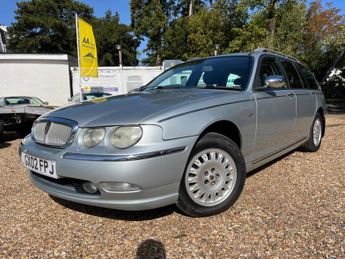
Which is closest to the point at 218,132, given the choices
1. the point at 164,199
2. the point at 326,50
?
the point at 164,199

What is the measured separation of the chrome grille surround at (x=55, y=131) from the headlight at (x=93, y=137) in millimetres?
129

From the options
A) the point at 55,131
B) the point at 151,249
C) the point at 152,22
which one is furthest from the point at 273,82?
the point at 152,22

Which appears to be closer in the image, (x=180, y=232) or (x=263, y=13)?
(x=180, y=232)

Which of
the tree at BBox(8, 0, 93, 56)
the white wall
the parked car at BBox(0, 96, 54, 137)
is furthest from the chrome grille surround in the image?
the tree at BBox(8, 0, 93, 56)

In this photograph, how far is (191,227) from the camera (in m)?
3.04

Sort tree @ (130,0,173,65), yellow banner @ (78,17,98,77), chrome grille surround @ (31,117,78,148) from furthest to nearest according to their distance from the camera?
tree @ (130,0,173,65) → yellow banner @ (78,17,98,77) → chrome grille surround @ (31,117,78,148)

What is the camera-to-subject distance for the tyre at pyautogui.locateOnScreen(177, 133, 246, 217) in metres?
3.05

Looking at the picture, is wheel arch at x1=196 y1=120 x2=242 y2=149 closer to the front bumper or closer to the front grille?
the front bumper

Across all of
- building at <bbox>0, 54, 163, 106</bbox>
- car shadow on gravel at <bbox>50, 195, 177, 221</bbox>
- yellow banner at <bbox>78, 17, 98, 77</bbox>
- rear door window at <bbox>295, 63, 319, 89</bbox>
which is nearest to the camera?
car shadow on gravel at <bbox>50, 195, 177, 221</bbox>

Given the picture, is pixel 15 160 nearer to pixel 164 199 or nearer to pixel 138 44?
pixel 164 199

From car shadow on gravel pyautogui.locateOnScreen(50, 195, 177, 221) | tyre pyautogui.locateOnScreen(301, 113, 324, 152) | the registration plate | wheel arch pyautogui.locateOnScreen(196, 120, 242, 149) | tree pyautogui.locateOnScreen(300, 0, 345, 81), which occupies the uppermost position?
tree pyautogui.locateOnScreen(300, 0, 345, 81)

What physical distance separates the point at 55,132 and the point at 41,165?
0.31 meters

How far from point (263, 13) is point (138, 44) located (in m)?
26.4

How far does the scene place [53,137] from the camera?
3064mm
